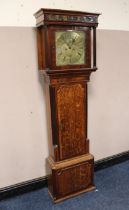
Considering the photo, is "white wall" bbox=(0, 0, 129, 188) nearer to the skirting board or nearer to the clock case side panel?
the skirting board

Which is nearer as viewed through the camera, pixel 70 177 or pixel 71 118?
pixel 71 118

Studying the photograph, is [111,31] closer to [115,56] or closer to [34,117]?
[115,56]

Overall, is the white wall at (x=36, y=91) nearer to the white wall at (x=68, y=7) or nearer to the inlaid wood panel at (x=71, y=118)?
the white wall at (x=68, y=7)

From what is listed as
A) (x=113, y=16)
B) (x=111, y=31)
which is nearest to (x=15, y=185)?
(x=111, y=31)

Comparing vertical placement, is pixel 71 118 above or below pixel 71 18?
below

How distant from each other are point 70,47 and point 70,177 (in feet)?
3.70

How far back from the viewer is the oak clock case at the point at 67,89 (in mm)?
1569

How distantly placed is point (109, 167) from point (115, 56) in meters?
1.22

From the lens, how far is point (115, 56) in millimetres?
2154

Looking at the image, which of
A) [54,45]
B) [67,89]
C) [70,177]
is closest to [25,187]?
[70,177]

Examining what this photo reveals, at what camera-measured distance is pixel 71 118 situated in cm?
181

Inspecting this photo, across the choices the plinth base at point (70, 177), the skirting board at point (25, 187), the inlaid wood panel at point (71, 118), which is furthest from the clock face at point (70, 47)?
the skirting board at point (25, 187)

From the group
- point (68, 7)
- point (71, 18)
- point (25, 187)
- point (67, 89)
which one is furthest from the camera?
point (25, 187)

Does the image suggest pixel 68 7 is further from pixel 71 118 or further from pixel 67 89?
pixel 71 118
